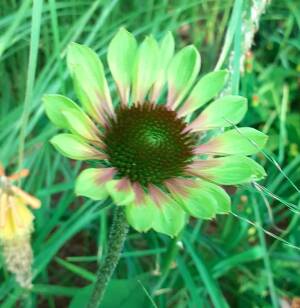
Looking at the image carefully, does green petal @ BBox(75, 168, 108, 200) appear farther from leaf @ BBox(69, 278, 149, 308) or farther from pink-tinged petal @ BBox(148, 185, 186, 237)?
leaf @ BBox(69, 278, 149, 308)

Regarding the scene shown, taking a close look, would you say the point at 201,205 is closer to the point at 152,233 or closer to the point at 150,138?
the point at 150,138

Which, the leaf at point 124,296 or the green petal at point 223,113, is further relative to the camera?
the leaf at point 124,296

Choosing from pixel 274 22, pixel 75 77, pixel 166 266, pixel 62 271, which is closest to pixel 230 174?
pixel 75 77

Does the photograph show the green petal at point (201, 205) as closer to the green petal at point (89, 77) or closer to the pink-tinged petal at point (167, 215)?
the pink-tinged petal at point (167, 215)

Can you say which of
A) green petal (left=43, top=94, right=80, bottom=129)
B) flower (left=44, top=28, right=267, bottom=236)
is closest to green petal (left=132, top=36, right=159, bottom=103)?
flower (left=44, top=28, right=267, bottom=236)

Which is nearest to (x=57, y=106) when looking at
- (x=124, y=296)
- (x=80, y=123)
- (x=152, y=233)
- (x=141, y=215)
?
(x=80, y=123)

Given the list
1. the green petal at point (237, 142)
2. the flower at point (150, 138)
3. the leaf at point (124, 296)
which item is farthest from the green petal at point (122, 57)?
the leaf at point (124, 296)
